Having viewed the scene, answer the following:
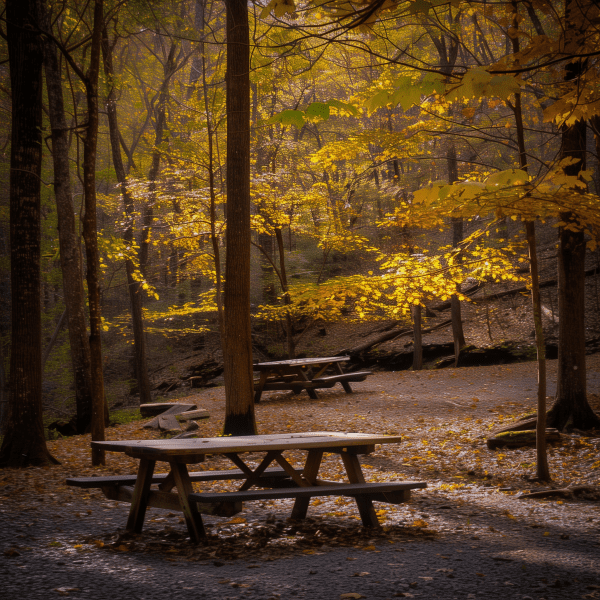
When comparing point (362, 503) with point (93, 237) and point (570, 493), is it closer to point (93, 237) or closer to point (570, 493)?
point (570, 493)

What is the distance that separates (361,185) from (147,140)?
9.25 meters

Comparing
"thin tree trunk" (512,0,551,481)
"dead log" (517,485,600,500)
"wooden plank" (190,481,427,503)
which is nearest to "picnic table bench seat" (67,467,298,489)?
"wooden plank" (190,481,427,503)

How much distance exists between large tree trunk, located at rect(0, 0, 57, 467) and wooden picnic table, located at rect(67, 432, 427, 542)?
267cm

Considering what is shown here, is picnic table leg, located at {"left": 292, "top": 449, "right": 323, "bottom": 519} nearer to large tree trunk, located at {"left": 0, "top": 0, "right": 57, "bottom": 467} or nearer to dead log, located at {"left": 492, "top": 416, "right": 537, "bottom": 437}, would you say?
dead log, located at {"left": 492, "top": 416, "right": 537, "bottom": 437}

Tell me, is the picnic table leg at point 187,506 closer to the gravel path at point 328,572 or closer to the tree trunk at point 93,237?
the gravel path at point 328,572

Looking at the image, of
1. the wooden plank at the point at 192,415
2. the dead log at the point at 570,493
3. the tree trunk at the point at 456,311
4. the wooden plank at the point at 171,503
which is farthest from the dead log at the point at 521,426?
the tree trunk at the point at 456,311

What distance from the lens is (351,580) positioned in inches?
102

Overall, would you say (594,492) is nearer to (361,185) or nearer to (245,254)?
(245,254)

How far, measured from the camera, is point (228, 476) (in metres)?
3.73

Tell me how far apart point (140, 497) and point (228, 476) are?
2.09ft

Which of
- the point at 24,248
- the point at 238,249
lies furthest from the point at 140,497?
the point at 238,249

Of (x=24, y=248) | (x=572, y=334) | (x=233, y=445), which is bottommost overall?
(x=233, y=445)

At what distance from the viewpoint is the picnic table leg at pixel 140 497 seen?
3426 millimetres

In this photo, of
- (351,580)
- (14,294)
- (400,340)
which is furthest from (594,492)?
(400,340)
